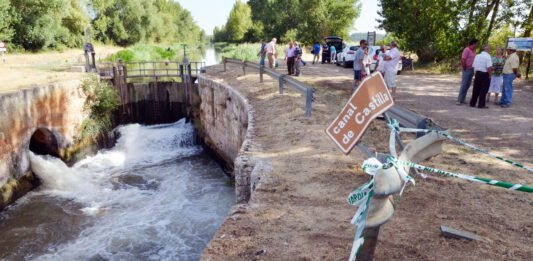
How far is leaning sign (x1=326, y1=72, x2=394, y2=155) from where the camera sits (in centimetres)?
277

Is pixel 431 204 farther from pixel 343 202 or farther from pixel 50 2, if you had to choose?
pixel 50 2

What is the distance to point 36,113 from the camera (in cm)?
1184

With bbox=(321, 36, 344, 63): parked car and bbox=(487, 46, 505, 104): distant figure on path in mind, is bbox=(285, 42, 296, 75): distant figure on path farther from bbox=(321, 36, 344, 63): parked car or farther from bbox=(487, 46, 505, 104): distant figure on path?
bbox=(321, 36, 344, 63): parked car

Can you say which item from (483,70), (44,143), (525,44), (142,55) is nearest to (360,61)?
(483,70)

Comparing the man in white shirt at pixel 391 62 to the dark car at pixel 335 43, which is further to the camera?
the dark car at pixel 335 43

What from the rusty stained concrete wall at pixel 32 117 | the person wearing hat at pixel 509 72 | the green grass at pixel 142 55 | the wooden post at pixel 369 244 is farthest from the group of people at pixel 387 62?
the green grass at pixel 142 55

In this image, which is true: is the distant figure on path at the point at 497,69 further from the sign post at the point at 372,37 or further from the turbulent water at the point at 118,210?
the sign post at the point at 372,37

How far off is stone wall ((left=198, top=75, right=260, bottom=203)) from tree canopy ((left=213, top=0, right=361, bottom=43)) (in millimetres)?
32926

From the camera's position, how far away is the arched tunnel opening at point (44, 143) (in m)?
13.0

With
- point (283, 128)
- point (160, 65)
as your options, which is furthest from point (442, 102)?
point (160, 65)

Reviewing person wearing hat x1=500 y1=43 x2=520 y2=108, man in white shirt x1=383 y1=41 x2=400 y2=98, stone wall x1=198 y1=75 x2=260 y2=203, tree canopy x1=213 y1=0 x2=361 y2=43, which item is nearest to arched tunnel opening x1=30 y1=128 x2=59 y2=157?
stone wall x1=198 y1=75 x2=260 y2=203

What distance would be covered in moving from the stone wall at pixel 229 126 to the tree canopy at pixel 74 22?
48.5 ft

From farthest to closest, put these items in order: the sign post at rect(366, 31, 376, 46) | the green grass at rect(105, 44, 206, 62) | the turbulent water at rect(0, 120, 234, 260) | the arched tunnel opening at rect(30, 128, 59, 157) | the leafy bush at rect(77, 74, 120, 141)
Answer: the green grass at rect(105, 44, 206, 62) < the sign post at rect(366, 31, 376, 46) < the leafy bush at rect(77, 74, 120, 141) < the arched tunnel opening at rect(30, 128, 59, 157) < the turbulent water at rect(0, 120, 234, 260)

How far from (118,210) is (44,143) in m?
5.37
